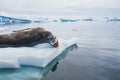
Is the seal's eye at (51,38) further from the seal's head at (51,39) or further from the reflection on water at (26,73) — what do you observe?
the reflection on water at (26,73)

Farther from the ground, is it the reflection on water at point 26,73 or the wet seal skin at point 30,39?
the wet seal skin at point 30,39

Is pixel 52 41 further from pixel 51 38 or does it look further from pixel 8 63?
pixel 8 63

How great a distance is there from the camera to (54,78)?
333 cm

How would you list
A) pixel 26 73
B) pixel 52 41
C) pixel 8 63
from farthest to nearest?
pixel 52 41
pixel 8 63
pixel 26 73

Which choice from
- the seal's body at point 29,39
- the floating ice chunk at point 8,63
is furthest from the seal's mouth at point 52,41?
the floating ice chunk at point 8,63

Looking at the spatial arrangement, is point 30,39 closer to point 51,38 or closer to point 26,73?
point 51,38

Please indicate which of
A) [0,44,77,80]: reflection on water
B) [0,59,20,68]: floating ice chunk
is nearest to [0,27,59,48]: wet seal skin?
[0,44,77,80]: reflection on water

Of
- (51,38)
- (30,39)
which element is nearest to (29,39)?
(30,39)

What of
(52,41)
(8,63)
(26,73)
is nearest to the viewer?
(26,73)

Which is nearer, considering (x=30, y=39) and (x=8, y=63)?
(x=8, y=63)

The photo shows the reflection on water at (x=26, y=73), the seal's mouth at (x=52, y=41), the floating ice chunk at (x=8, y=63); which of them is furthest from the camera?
the seal's mouth at (x=52, y=41)

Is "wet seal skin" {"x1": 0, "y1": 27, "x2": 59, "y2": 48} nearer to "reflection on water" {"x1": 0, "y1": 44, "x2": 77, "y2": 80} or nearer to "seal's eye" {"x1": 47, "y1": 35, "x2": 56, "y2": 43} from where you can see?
"seal's eye" {"x1": 47, "y1": 35, "x2": 56, "y2": 43}

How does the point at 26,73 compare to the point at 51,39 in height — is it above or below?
below

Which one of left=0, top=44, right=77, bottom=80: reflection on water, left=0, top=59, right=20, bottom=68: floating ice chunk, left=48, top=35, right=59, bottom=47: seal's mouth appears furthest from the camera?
left=48, top=35, right=59, bottom=47: seal's mouth
